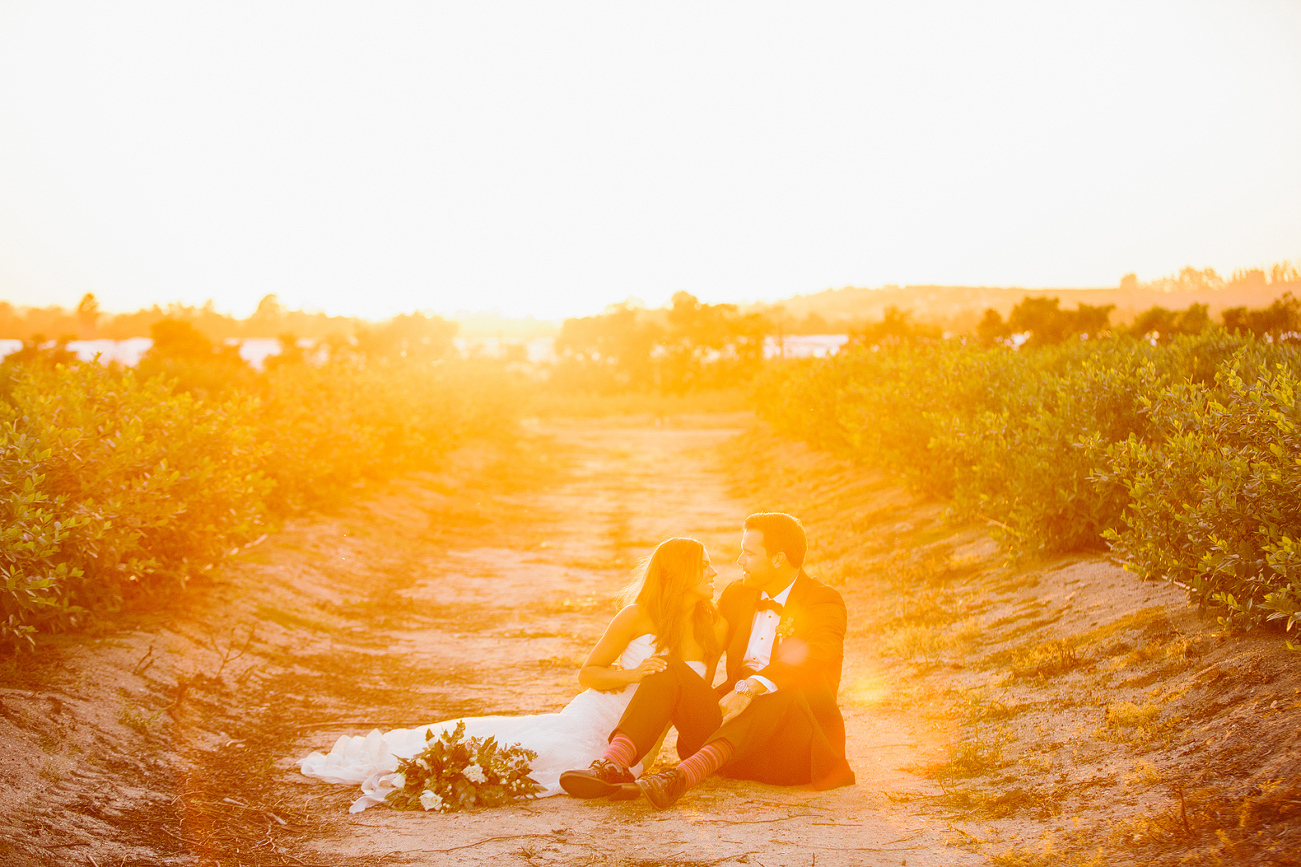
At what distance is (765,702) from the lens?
521 centimetres

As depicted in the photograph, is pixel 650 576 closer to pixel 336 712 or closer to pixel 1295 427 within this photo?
pixel 336 712

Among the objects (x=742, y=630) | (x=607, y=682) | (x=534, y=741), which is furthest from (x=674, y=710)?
(x=534, y=741)

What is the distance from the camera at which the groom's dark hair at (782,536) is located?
18.0ft

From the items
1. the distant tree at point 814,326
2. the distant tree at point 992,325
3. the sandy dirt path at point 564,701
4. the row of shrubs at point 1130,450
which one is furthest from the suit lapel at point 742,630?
the distant tree at point 814,326

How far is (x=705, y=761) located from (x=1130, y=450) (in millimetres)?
3869

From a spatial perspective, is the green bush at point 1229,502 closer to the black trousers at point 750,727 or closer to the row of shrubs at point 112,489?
the black trousers at point 750,727

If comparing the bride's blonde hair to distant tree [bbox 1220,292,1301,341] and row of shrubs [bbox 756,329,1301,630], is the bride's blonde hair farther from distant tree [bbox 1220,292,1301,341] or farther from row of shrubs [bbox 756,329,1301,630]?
distant tree [bbox 1220,292,1301,341]

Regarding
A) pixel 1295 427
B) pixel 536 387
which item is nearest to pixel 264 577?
pixel 1295 427

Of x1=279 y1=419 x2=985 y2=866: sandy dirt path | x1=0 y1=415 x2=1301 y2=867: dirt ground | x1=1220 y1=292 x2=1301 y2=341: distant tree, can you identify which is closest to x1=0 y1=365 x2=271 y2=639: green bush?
x1=0 y1=415 x2=1301 y2=867: dirt ground

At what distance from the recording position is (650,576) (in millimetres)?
5430

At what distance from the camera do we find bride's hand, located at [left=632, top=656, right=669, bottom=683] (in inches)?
207

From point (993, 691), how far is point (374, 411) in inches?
471

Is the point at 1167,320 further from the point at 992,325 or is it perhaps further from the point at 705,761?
the point at 705,761

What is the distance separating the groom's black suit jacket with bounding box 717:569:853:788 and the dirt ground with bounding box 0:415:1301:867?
0.21m
